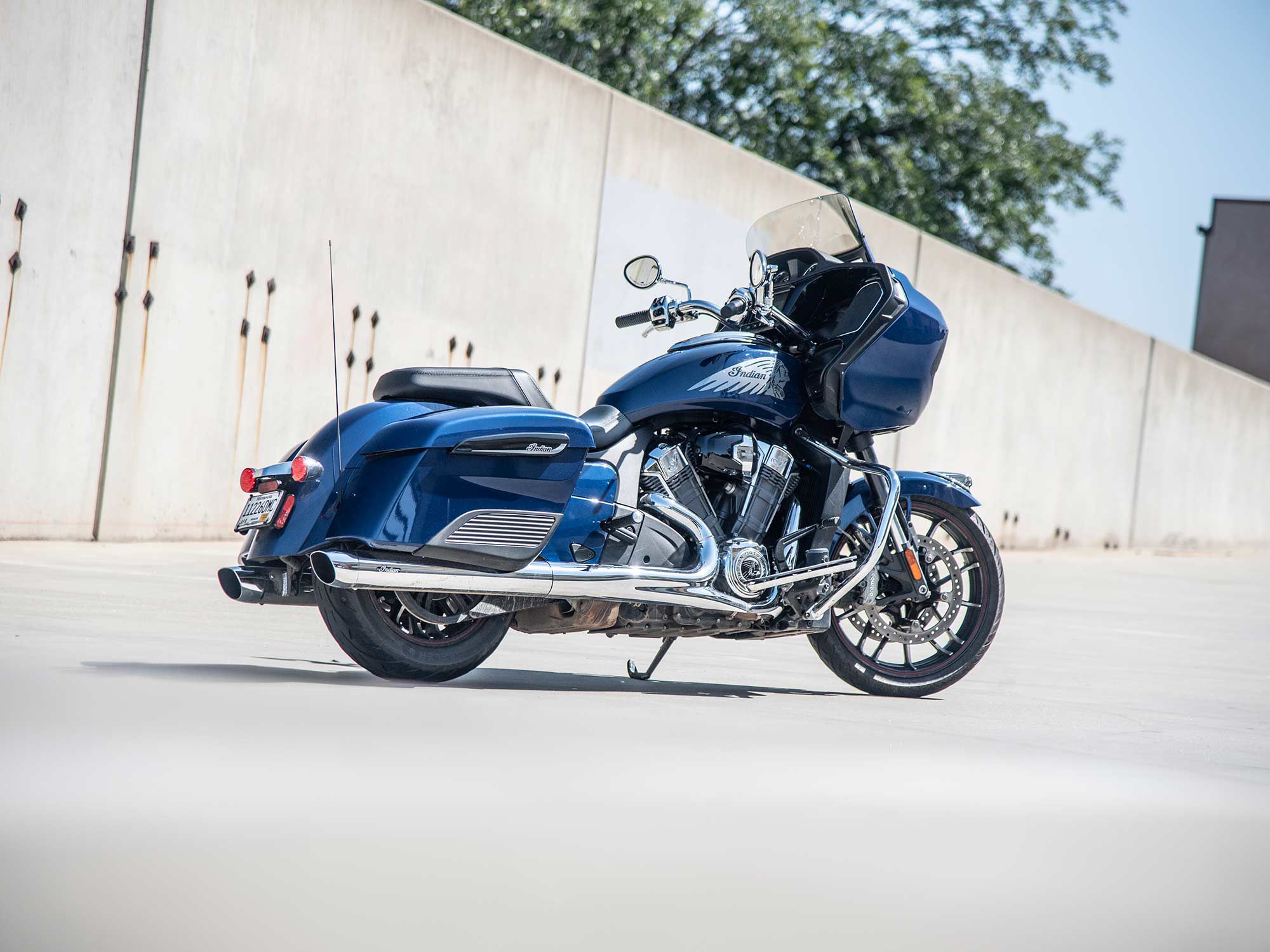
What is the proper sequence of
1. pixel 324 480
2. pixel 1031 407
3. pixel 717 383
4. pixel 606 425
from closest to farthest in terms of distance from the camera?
1. pixel 324 480
2. pixel 606 425
3. pixel 717 383
4. pixel 1031 407

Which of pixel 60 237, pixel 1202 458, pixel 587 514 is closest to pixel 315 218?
pixel 60 237

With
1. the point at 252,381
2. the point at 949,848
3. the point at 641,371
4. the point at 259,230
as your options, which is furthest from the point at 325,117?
the point at 949,848

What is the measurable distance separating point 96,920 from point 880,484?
3.54 metres

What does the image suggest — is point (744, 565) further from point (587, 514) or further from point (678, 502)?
point (587, 514)

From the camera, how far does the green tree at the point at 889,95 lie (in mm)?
22219

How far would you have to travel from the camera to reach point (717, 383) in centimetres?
491

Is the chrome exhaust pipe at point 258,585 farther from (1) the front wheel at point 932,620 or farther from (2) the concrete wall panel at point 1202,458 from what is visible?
(2) the concrete wall panel at point 1202,458

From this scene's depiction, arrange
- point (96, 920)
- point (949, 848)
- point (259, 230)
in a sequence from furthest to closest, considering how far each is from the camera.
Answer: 1. point (259, 230)
2. point (949, 848)
3. point (96, 920)

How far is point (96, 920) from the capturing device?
7.30 ft

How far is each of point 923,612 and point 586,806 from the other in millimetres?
2490

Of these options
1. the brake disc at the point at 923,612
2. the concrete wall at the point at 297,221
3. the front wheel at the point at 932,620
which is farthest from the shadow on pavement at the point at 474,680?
the concrete wall at the point at 297,221

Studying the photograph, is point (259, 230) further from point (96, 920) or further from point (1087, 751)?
point (96, 920)

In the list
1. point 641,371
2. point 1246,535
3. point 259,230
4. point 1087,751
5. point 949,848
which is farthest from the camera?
point 1246,535

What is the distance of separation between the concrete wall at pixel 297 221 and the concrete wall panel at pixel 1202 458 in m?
8.53
